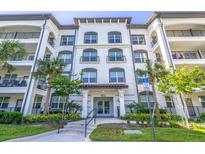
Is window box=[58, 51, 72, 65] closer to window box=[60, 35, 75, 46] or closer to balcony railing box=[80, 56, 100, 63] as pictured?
window box=[60, 35, 75, 46]

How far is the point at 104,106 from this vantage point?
1619 cm

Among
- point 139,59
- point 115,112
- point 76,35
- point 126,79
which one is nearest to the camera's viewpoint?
point 115,112

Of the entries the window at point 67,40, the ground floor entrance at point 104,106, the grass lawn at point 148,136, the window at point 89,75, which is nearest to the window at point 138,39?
the window at point 89,75

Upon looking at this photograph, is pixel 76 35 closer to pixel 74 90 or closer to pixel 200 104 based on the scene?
pixel 74 90

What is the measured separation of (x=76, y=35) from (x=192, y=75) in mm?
15367

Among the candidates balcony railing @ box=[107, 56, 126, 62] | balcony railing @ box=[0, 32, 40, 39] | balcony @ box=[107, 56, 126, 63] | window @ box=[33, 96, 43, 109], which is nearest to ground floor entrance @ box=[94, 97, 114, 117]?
balcony @ box=[107, 56, 126, 63]

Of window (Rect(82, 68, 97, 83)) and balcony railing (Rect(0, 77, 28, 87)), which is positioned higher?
window (Rect(82, 68, 97, 83))

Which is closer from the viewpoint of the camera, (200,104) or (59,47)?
(200,104)

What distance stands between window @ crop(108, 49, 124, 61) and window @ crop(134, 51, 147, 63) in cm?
186

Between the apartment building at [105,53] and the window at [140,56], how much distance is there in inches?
5.0

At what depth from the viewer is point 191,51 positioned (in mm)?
17922

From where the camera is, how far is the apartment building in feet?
49.6

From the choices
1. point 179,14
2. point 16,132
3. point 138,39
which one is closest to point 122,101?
point 138,39
